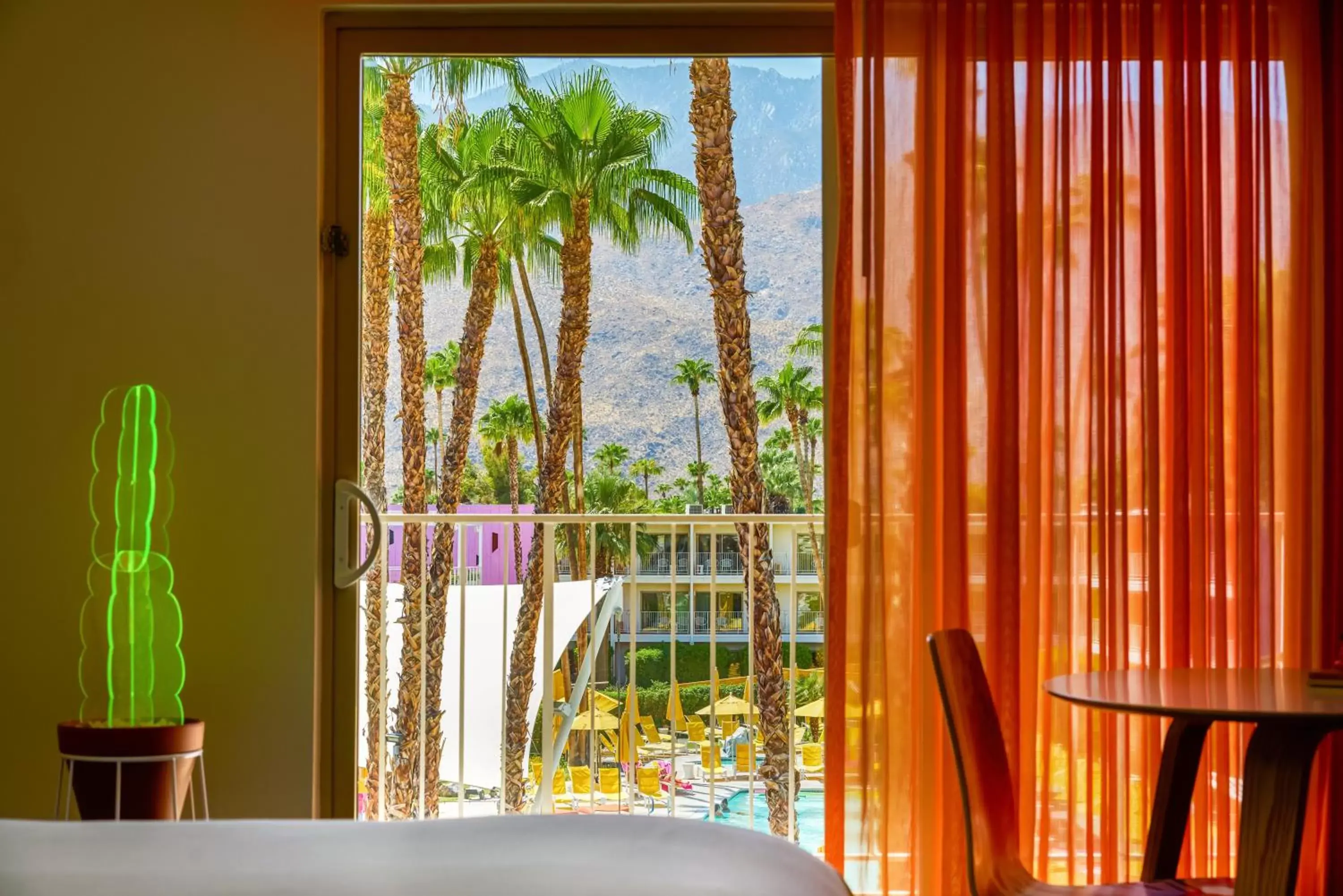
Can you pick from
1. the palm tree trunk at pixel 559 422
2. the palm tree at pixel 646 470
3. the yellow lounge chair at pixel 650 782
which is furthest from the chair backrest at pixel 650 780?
the palm tree at pixel 646 470

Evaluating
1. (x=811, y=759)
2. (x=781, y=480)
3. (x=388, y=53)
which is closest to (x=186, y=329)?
(x=388, y=53)

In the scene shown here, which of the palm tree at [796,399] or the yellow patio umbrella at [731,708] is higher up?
the palm tree at [796,399]

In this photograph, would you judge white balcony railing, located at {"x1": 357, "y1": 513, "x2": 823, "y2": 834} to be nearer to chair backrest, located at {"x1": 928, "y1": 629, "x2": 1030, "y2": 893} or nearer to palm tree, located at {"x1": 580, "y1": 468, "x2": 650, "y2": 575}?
palm tree, located at {"x1": 580, "y1": 468, "x2": 650, "y2": 575}

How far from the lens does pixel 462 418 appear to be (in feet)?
25.1

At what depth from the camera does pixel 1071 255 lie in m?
3.05

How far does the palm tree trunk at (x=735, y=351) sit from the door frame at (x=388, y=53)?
3302 millimetres

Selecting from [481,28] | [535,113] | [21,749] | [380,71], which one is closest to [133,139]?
[481,28]

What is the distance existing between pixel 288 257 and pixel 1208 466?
7.46 feet

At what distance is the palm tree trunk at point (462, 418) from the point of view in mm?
7312

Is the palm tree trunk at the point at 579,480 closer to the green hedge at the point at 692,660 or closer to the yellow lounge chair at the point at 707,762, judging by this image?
the green hedge at the point at 692,660

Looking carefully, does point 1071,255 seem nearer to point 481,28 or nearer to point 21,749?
point 481,28

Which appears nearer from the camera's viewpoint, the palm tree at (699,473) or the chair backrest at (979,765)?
the chair backrest at (979,765)

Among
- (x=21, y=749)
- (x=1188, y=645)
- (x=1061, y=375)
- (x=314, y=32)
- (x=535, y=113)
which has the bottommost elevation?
→ (x=21, y=749)

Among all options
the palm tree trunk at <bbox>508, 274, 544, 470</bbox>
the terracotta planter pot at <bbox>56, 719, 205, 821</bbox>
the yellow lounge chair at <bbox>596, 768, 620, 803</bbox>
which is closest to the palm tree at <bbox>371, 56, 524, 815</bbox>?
the palm tree trunk at <bbox>508, 274, 544, 470</bbox>
